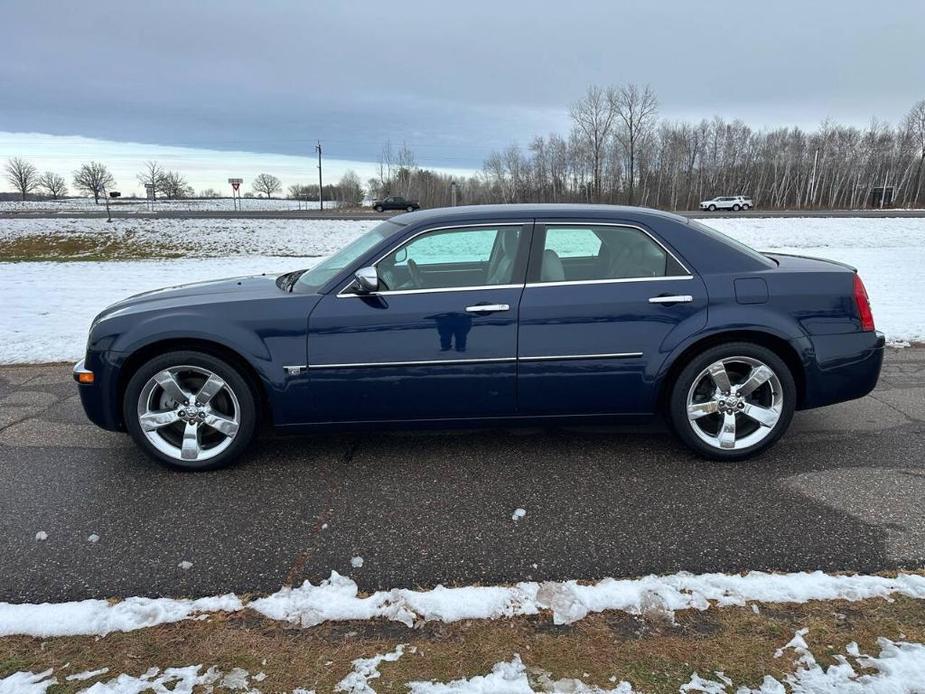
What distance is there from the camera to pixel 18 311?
28.9 ft

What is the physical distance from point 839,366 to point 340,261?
3.22 metres

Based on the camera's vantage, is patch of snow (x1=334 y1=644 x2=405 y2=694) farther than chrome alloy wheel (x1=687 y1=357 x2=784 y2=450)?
No

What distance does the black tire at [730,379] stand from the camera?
3.70 m

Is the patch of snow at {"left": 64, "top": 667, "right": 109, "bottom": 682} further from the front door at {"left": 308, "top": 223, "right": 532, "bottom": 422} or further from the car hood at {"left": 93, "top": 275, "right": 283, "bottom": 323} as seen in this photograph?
the car hood at {"left": 93, "top": 275, "right": 283, "bottom": 323}

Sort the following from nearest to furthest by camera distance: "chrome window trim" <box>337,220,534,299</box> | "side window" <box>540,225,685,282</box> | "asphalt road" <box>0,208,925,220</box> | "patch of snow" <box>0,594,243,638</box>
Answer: "patch of snow" <box>0,594,243,638</box>, "chrome window trim" <box>337,220,534,299</box>, "side window" <box>540,225,685,282</box>, "asphalt road" <box>0,208,925,220</box>

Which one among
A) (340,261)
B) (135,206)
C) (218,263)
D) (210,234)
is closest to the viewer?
(340,261)

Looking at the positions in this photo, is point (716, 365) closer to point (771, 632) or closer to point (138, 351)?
point (771, 632)

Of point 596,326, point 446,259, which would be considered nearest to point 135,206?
point 446,259

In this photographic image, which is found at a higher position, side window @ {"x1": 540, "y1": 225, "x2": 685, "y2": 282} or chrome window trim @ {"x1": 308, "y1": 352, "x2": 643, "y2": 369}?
side window @ {"x1": 540, "y1": 225, "x2": 685, "y2": 282}

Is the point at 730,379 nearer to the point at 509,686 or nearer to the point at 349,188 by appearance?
the point at 509,686

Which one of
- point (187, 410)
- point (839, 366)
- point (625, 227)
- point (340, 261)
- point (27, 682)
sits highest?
point (625, 227)

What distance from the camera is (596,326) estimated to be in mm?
3615

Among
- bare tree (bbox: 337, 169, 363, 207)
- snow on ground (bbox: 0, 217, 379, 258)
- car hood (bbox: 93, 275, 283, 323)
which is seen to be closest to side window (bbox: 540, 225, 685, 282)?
car hood (bbox: 93, 275, 283, 323)

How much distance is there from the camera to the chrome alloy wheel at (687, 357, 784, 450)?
373 centimetres
